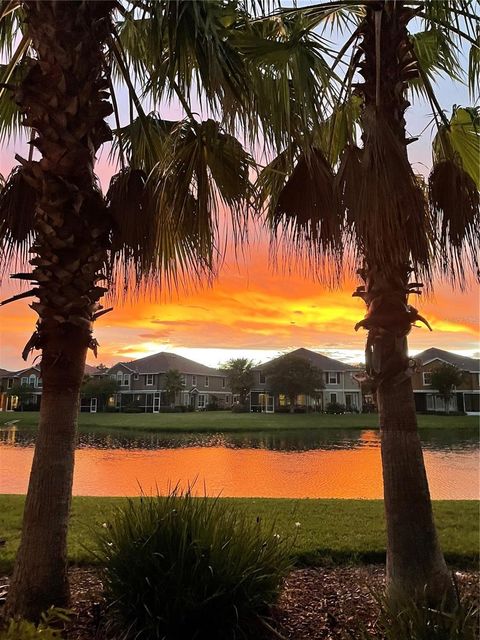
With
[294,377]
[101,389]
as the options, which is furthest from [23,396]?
[294,377]

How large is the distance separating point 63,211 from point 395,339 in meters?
2.71

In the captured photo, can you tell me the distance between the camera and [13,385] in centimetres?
4791

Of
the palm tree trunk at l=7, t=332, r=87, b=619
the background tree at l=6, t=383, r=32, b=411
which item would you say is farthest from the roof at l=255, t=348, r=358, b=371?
the palm tree trunk at l=7, t=332, r=87, b=619

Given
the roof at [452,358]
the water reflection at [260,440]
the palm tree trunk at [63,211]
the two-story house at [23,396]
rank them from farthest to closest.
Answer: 1. the two-story house at [23,396]
2. the roof at [452,358]
3. the water reflection at [260,440]
4. the palm tree trunk at [63,211]

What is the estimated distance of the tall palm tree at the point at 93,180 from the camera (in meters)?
3.57

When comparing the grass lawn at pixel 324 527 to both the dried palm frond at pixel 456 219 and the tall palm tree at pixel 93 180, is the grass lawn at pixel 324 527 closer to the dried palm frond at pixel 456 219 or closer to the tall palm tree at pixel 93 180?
the tall palm tree at pixel 93 180

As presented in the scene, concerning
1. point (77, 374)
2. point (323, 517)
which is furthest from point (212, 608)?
point (323, 517)

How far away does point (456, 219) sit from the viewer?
14.6ft

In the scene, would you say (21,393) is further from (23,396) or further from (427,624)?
(427,624)

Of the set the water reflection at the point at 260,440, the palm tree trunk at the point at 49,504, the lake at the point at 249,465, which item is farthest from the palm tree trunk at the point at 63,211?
the water reflection at the point at 260,440

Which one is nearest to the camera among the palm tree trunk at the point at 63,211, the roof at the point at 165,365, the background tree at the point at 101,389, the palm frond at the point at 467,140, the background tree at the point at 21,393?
the palm tree trunk at the point at 63,211

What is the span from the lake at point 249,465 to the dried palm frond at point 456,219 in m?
4.48

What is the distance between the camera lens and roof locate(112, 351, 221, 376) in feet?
176

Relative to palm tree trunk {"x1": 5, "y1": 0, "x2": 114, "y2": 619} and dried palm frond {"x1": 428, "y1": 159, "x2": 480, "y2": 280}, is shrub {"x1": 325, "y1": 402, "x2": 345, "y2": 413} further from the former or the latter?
palm tree trunk {"x1": 5, "y1": 0, "x2": 114, "y2": 619}
